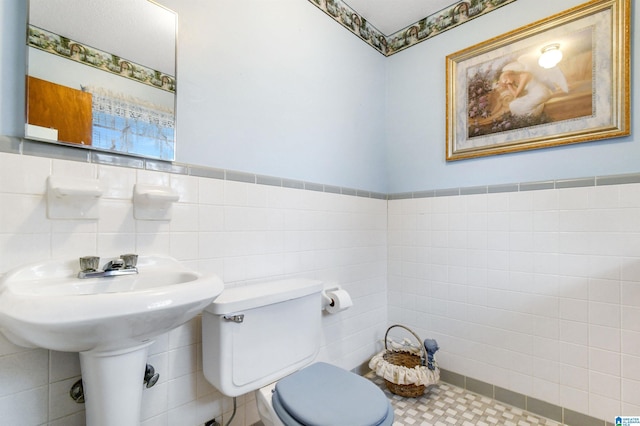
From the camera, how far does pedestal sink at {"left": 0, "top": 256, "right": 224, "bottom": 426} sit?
1.97 feet

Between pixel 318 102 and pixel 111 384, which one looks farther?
pixel 318 102

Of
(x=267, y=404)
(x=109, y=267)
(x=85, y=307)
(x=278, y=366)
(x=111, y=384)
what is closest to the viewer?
(x=85, y=307)

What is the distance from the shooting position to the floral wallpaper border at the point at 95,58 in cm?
87

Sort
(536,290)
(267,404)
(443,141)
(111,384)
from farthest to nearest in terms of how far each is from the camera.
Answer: (443,141), (536,290), (267,404), (111,384)

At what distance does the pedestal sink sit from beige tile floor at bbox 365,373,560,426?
4.02 feet

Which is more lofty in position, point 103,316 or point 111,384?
point 103,316

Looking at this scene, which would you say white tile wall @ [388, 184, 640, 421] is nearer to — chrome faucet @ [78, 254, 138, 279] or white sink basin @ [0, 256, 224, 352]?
white sink basin @ [0, 256, 224, 352]

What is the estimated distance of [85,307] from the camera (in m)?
0.60

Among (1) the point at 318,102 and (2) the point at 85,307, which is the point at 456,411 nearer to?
(2) the point at 85,307

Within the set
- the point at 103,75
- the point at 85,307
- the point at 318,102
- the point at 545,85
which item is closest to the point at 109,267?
the point at 85,307

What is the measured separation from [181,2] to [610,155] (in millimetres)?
2003

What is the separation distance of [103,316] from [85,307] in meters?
0.04

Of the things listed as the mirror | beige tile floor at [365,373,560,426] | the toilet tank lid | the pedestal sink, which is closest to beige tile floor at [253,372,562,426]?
beige tile floor at [365,373,560,426]

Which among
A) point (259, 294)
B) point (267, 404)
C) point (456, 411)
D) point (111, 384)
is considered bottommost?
point (456, 411)
